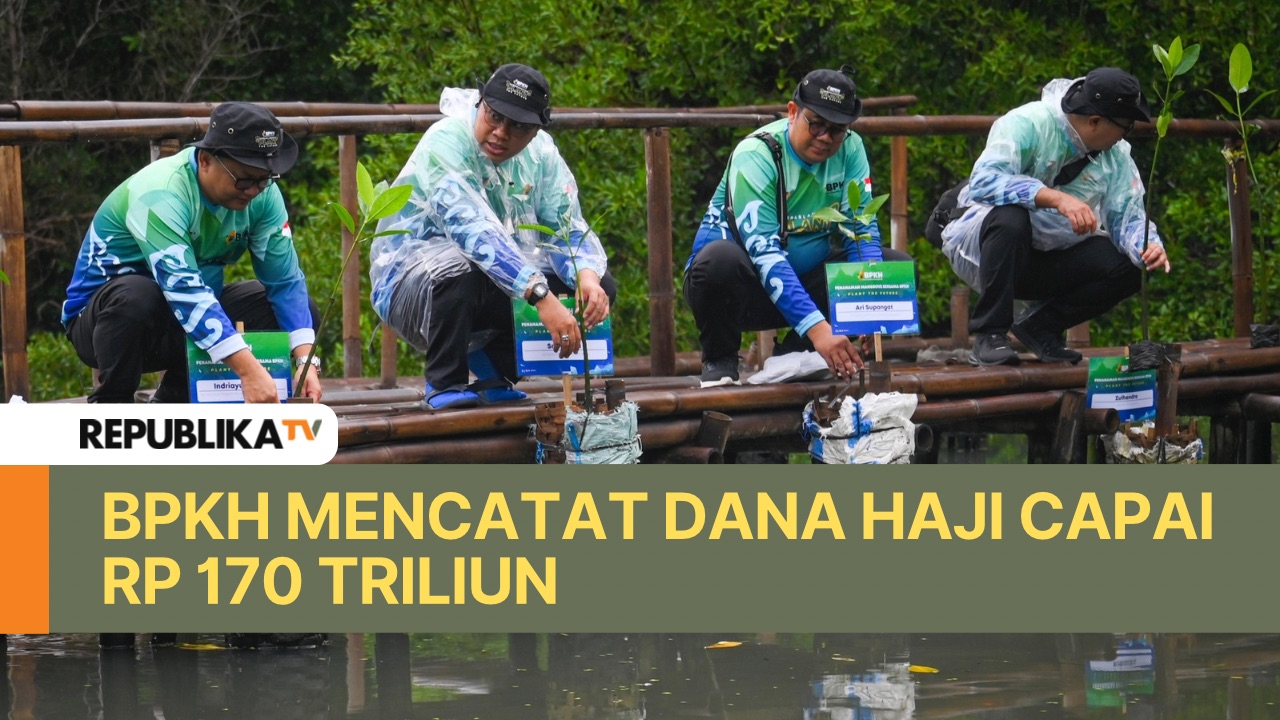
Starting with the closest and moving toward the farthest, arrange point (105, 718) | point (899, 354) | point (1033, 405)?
point (105, 718)
point (1033, 405)
point (899, 354)

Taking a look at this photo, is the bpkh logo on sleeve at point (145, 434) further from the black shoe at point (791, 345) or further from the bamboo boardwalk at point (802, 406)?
the black shoe at point (791, 345)

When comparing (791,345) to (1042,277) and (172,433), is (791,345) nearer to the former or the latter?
(1042,277)

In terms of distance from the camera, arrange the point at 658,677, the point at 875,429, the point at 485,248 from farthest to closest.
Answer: the point at 875,429, the point at 485,248, the point at 658,677

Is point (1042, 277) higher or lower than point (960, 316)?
higher

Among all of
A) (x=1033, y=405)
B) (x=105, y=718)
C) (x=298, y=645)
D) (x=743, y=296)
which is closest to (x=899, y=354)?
(x=1033, y=405)

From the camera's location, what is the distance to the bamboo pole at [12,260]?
17.3 feet

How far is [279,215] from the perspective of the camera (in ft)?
16.6

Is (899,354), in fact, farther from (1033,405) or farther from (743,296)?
(743,296)

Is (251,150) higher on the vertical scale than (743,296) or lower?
higher

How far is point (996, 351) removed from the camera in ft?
20.9

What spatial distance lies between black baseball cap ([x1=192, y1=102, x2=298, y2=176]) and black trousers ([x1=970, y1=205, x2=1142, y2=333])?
258cm

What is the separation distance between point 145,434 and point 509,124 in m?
1.47

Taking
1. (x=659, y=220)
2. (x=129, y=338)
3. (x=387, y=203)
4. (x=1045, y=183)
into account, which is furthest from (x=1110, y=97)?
(x=129, y=338)

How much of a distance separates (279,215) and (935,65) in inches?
235
